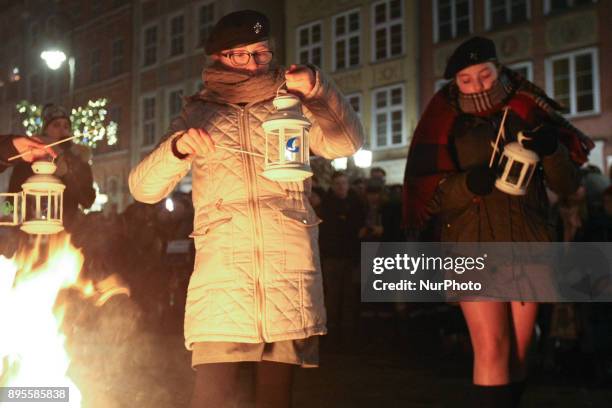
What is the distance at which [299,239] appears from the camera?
9.95 feet

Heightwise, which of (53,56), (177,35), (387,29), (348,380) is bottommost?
(348,380)

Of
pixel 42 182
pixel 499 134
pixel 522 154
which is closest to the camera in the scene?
Result: pixel 522 154

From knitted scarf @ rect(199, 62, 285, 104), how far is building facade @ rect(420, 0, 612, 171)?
64.6 ft

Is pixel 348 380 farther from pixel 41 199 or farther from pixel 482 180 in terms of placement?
pixel 482 180

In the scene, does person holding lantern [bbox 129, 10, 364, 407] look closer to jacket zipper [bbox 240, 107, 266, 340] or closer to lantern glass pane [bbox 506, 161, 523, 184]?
jacket zipper [bbox 240, 107, 266, 340]

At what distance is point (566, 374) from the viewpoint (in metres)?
7.13

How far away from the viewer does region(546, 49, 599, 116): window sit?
22.1 metres

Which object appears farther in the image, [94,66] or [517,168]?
[94,66]

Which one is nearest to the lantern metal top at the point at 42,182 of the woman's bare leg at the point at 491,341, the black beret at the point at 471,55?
the black beret at the point at 471,55

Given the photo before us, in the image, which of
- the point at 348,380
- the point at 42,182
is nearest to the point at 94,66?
the point at 348,380

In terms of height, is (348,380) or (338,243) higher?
(338,243)

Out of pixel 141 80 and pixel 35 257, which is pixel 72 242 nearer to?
pixel 35 257

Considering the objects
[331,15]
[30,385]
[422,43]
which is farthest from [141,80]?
[30,385]

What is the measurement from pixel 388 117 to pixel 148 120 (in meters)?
14.9
